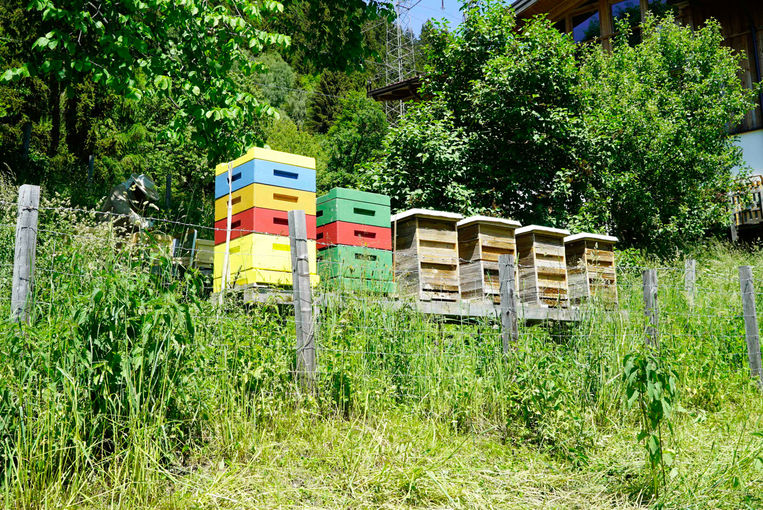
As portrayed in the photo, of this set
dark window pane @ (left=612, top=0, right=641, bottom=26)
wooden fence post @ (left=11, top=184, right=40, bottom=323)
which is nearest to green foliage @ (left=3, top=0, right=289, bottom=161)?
wooden fence post @ (left=11, top=184, right=40, bottom=323)

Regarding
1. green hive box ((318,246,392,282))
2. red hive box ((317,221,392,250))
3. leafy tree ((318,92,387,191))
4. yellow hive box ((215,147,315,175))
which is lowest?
green hive box ((318,246,392,282))

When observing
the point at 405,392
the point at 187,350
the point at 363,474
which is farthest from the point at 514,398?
the point at 187,350

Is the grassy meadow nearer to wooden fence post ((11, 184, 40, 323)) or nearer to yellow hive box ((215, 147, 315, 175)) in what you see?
wooden fence post ((11, 184, 40, 323))

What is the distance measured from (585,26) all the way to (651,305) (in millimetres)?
17912

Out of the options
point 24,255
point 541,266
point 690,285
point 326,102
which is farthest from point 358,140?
point 24,255

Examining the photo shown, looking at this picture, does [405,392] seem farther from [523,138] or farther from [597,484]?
[523,138]

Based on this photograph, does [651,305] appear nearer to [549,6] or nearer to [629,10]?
[629,10]

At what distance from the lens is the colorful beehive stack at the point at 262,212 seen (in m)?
5.38

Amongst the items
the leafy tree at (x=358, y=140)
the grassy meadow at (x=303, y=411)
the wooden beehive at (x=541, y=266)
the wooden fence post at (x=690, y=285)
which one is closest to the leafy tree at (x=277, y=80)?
the leafy tree at (x=358, y=140)

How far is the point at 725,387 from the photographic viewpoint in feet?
20.8

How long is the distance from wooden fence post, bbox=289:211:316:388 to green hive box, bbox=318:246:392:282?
574mm

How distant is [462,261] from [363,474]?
3.48 metres

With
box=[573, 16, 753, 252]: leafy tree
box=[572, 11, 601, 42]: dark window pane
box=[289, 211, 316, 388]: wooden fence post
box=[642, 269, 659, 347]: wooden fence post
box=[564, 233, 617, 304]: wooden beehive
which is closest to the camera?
box=[289, 211, 316, 388]: wooden fence post

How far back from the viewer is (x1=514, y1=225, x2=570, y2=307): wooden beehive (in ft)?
23.1
